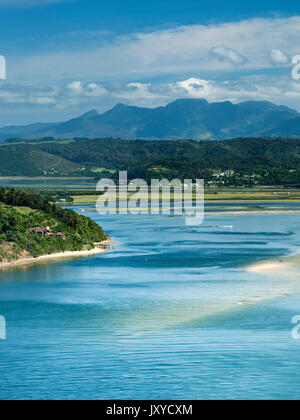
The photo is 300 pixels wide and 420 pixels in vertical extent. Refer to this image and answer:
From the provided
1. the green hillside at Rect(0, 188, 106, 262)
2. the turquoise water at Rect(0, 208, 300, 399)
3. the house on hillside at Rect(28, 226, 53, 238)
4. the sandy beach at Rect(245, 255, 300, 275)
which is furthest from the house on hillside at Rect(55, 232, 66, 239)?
the sandy beach at Rect(245, 255, 300, 275)

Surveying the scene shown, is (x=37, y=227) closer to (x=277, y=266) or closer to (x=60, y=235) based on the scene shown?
(x=60, y=235)

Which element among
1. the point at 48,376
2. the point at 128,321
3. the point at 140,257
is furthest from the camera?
the point at 140,257

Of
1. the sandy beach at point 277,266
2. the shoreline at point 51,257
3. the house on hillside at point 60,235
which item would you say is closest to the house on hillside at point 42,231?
the house on hillside at point 60,235

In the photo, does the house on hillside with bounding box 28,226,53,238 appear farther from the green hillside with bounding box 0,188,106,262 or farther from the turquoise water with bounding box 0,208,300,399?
the turquoise water with bounding box 0,208,300,399

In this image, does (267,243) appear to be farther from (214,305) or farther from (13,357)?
(13,357)

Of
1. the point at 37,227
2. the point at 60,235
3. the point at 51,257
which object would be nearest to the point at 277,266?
the point at 51,257

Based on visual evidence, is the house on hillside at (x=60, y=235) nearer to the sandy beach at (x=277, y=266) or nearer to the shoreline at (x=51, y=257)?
the shoreline at (x=51, y=257)

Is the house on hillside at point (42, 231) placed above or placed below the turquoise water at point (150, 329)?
above
